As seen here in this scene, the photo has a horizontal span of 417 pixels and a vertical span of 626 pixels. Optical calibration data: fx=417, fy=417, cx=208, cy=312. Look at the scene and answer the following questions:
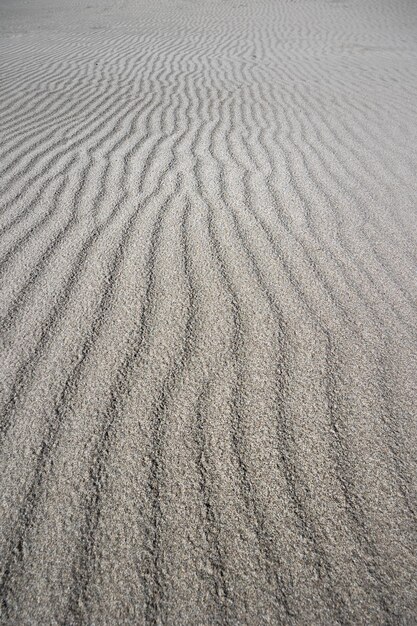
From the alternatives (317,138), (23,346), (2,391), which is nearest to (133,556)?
(2,391)

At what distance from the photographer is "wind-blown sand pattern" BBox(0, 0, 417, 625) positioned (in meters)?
1.11

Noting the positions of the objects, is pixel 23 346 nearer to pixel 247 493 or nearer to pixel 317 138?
pixel 247 493

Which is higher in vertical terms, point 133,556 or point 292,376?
point 292,376

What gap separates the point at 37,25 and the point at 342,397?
15.1 metres

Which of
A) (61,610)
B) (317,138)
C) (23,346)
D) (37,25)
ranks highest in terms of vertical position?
(37,25)

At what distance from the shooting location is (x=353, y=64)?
28.2ft

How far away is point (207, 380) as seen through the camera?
163 cm

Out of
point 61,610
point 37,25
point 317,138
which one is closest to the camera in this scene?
point 61,610

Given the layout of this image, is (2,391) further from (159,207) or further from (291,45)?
(291,45)

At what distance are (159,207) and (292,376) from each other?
5.50 ft

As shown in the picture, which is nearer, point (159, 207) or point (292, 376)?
point (292, 376)

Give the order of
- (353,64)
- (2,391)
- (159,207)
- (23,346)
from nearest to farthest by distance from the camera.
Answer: (2,391), (23,346), (159,207), (353,64)

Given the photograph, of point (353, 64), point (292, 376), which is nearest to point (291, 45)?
point (353, 64)

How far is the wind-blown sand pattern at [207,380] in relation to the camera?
1.11m
